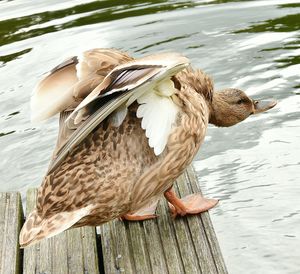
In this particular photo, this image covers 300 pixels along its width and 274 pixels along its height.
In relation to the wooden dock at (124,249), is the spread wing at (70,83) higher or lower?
higher

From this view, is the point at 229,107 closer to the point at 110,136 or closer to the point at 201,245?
the point at 201,245

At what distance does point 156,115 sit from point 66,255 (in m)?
0.80

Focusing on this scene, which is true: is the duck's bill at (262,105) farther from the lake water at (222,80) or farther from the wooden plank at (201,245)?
the wooden plank at (201,245)

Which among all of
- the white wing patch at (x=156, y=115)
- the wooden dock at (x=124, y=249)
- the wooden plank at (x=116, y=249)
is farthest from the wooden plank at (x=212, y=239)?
the white wing patch at (x=156, y=115)

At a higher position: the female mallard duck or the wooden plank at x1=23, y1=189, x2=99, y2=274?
the female mallard duck

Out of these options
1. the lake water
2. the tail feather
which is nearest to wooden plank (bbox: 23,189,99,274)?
the tail feather

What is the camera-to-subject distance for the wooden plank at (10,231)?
3625mm

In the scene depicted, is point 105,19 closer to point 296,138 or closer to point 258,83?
point 258,83

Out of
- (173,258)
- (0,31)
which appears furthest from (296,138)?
(0,31)

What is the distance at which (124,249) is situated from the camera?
365 centimetres

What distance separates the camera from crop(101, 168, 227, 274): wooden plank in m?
3.48

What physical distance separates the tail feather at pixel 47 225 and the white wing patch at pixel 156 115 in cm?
42

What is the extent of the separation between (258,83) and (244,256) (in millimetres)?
2353

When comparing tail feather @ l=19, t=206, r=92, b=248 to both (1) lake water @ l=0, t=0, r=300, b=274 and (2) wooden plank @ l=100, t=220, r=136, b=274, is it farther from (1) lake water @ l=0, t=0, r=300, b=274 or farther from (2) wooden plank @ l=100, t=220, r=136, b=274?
(1) lake water @ l=0, t=0, r=300, b=274
